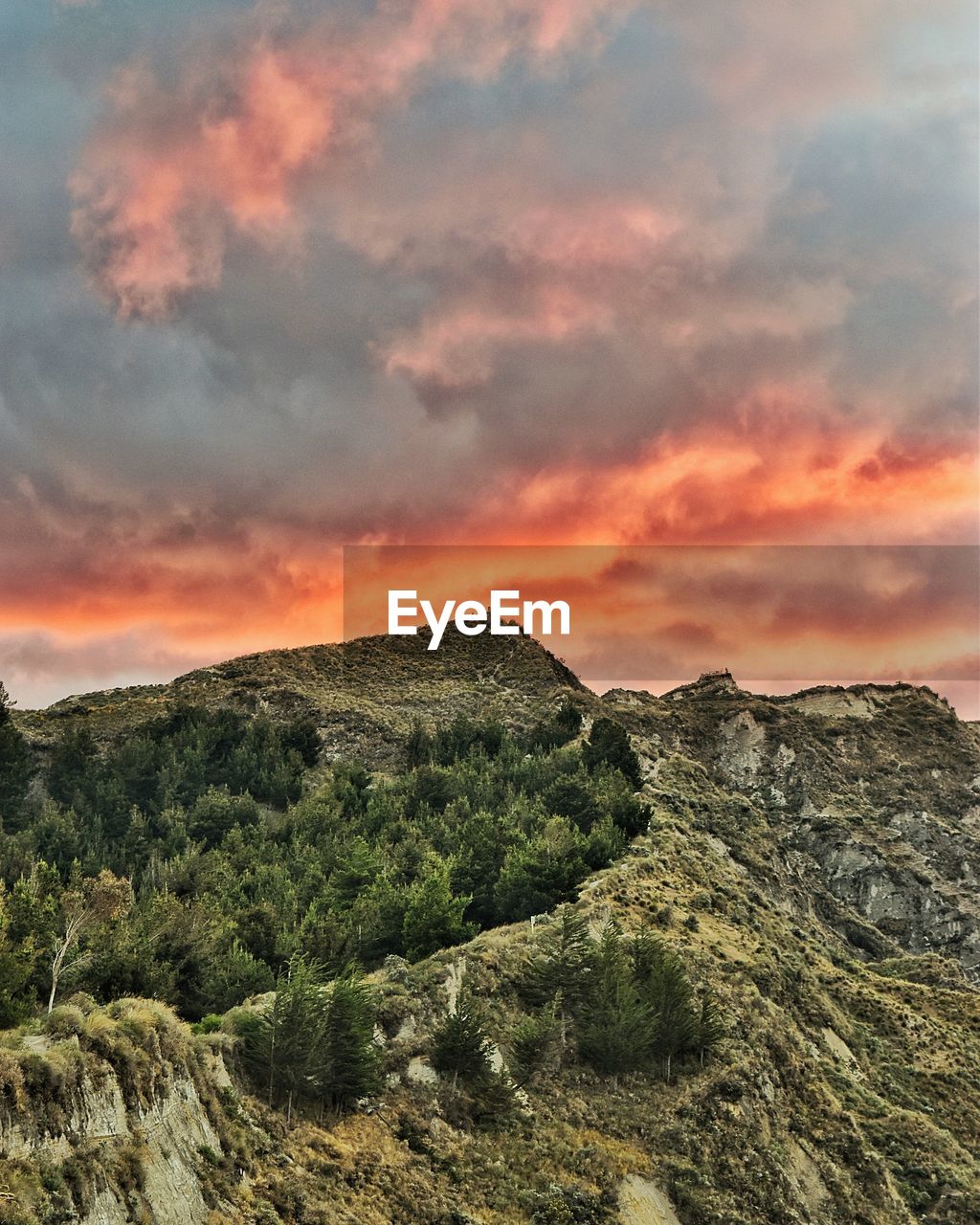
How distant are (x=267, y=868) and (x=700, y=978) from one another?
38972 millimetres

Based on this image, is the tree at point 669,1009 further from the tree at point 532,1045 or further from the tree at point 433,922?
the tree at point 433,922

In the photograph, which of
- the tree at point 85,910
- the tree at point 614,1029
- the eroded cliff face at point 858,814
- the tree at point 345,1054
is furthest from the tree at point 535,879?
the eroded cliff face at point 858,814

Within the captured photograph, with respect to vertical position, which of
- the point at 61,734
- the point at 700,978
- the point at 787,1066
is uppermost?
the point at 61,734

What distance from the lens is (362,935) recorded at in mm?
71750

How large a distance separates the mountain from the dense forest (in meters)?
2.08

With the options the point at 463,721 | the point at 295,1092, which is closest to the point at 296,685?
the point at 463,721

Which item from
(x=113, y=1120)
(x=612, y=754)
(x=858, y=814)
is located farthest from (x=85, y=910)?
(x=858, y=814)

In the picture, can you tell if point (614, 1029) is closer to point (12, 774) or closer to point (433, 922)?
point (433, 922)

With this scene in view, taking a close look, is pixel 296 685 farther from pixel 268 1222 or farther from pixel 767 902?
pixel 268 1222

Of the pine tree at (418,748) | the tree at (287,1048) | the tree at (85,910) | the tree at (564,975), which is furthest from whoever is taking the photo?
Result: the pine tree at (418,748)

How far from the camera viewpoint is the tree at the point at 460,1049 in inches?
1984

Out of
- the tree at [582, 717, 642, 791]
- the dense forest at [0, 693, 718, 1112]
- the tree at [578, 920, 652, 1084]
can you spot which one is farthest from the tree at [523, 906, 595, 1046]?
the tree at [582, 717, 642, 791]

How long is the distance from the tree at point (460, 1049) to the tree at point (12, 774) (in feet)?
288

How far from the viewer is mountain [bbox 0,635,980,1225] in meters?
30.7
